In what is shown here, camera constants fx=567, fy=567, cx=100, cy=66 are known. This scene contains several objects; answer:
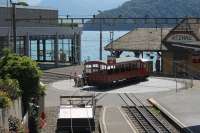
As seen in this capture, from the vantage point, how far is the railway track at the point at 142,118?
108 feet

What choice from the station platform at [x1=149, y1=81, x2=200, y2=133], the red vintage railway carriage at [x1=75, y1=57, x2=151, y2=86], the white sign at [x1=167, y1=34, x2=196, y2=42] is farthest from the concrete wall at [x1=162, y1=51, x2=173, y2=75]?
the station platform at [x1=149, y1=81, x2=200, y2=133]

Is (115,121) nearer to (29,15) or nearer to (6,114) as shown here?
(6,114)

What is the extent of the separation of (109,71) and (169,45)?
2032cm

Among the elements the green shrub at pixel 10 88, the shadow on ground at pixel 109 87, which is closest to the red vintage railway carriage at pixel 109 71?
the shadow on ground at pixel 109 87

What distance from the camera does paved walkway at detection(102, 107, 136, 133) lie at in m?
32.1

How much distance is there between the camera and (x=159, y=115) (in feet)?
129

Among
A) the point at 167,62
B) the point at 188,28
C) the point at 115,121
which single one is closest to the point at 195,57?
the point at 167,62

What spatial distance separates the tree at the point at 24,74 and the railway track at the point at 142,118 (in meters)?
6.65

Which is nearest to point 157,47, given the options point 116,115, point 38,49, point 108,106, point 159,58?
point 159,58

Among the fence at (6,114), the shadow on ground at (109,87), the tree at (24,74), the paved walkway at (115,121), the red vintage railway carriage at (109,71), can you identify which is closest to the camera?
the fence at (6,114)

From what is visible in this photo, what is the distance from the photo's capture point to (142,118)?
3759cm

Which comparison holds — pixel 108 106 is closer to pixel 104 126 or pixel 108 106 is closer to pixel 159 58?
pixel 104 126

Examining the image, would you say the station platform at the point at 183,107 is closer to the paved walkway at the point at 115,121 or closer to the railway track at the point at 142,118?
the railway track at the point at 142,118

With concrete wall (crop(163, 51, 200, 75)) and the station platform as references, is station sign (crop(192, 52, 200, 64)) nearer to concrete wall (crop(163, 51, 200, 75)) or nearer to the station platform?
concrete wall (crop(163, 51, 200, 75))
